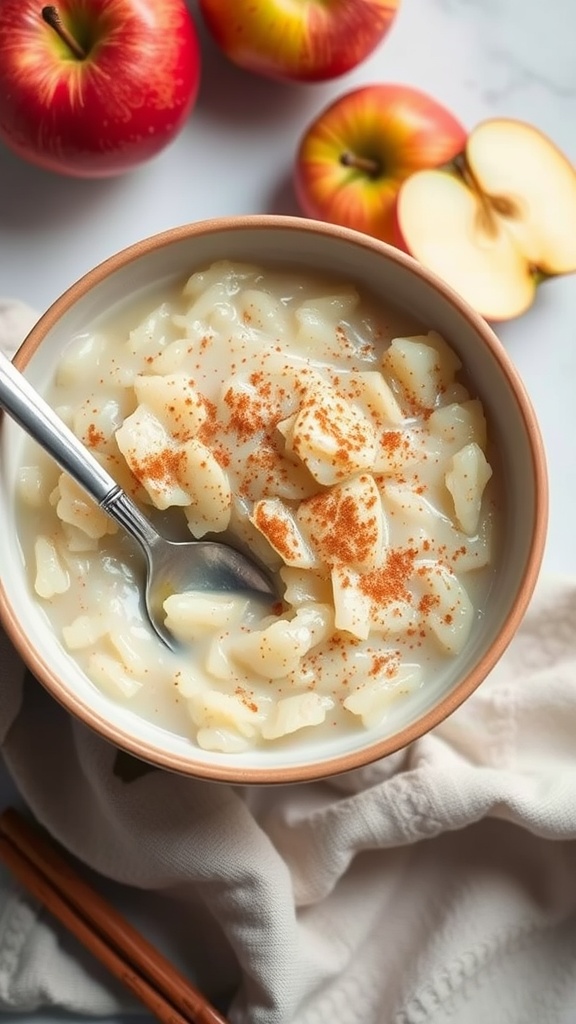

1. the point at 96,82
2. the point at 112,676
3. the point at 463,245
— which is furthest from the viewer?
the point at 463,245

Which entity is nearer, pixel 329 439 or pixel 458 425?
pixel 329 439

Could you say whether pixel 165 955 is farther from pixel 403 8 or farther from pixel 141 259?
pixel 403 8

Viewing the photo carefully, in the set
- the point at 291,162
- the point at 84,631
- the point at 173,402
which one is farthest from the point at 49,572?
the point at 291,162

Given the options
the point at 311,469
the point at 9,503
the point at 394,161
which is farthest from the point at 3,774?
the point at 394,161

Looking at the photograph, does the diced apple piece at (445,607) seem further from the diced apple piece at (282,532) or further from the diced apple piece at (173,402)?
the diced apple piece at (173,402)

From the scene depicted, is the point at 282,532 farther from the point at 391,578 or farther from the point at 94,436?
the point at 94,436
